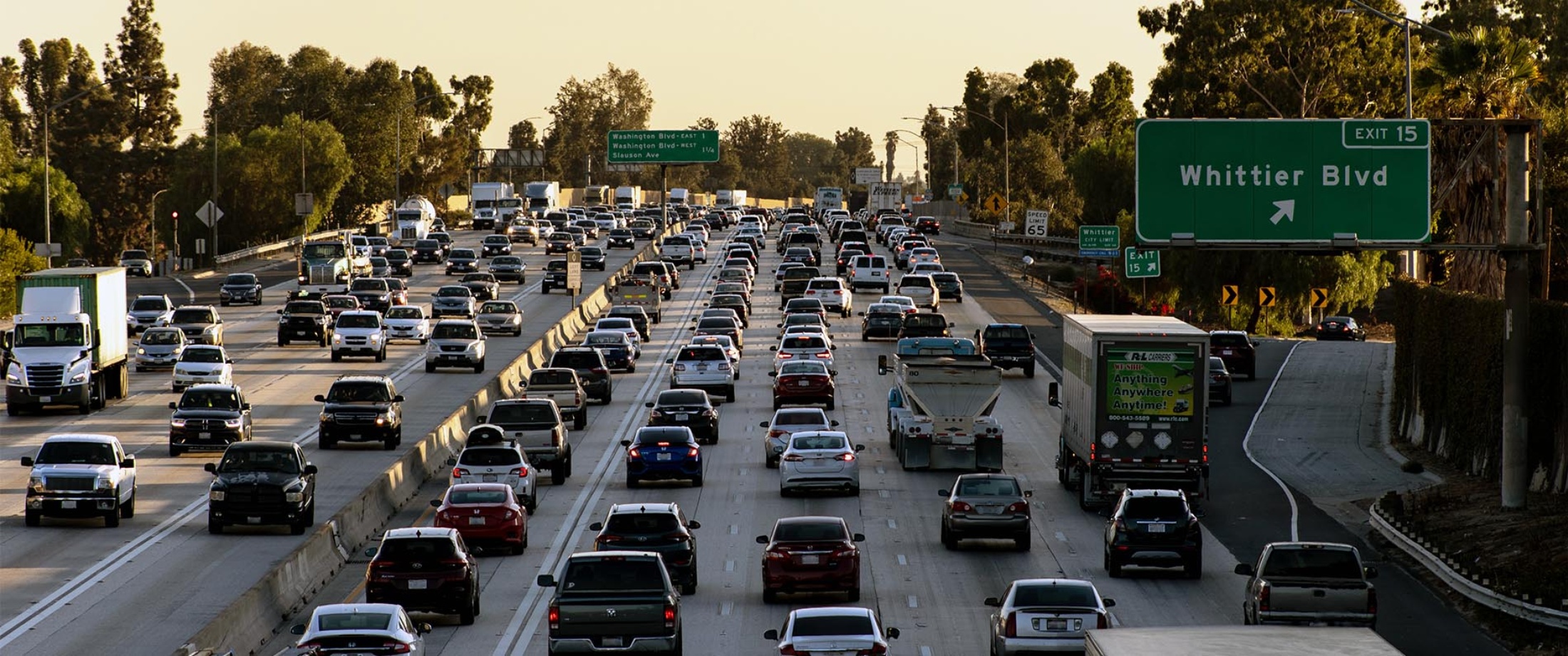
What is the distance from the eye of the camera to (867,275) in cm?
9106

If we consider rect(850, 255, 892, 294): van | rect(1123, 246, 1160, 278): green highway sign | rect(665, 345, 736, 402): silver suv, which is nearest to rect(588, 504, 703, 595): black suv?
rect(665, 345, 736, 402): silver suv

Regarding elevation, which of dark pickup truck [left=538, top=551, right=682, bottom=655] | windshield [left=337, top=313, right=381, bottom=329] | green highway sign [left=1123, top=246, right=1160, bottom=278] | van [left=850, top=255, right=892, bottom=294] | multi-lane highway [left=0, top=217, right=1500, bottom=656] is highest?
green highway sign [left=1123, top=246, right=1160, bottom=278]

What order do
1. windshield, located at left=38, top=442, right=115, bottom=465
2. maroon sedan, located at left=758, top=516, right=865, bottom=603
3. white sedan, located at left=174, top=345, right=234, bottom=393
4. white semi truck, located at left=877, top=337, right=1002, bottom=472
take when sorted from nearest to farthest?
maroon sedan, located at left=758, top=516, right=865, bottom=603
windshield, located at left=38, top=442, right=115, bottom=465
white semi truck, located at left=877, top=337, right=1002, bottom=472
white sedan, located at left=174, top=345, right=234, bottom=393

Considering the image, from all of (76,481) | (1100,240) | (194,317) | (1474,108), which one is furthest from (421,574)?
(1100,240)

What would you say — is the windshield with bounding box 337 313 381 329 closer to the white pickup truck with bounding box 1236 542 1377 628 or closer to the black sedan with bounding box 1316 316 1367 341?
the black sedan with bounding box 1316 316 1367 341

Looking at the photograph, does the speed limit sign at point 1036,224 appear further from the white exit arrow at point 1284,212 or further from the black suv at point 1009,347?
the white exit arrow at point 1284,212

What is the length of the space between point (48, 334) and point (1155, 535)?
99.5 ft


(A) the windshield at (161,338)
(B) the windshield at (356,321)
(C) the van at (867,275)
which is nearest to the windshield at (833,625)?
(B) the windshield at (356,321)

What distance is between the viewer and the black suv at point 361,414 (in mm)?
45031

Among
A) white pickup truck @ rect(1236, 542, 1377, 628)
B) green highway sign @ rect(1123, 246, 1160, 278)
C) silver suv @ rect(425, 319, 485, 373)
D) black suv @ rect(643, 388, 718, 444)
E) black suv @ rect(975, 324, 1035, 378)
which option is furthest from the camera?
green highway sign @ rect(1123, 246, 1160, 278)

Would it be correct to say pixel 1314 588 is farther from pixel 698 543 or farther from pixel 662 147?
pixel 662 147

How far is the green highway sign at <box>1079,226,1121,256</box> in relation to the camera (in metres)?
75.5

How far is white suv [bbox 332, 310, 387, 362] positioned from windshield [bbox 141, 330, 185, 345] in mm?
4772

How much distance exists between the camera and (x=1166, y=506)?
31.8 meters
